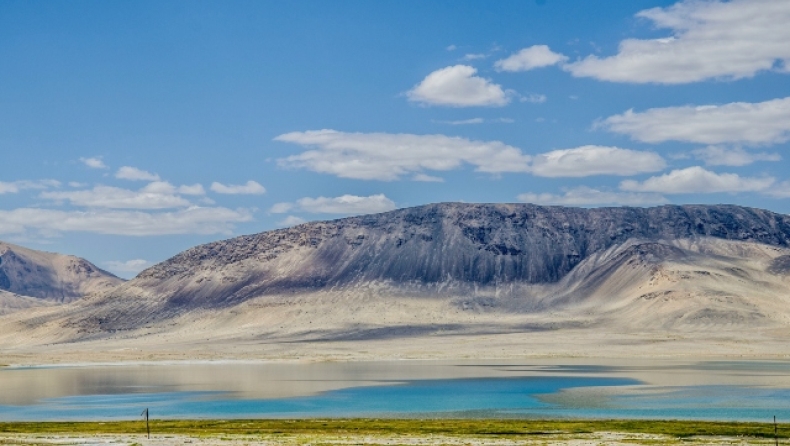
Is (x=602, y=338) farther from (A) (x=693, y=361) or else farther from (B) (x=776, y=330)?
(A) (x=693, y=361)

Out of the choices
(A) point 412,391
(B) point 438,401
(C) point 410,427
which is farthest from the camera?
(A) point 412,391

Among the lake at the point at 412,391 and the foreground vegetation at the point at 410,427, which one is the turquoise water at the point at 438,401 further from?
the foreground vegetation at the point at 410,427

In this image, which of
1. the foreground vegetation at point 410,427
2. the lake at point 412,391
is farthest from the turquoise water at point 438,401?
the foreground vegetation at point 410,427

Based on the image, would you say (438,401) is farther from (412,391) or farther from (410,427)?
(410,427)

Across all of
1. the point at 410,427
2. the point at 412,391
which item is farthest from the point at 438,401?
the point at 410,427

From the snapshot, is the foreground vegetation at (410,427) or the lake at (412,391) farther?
the lake at (412,391)

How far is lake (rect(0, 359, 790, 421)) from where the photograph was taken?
62.6 meters

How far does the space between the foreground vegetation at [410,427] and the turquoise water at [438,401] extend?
446 centimetres

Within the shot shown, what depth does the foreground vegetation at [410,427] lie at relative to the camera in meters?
49.5

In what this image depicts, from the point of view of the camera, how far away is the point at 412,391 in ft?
259

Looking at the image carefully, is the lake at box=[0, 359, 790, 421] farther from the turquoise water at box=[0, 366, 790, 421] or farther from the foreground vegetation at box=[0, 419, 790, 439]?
the foreground vegetation at box=[0, 419, 790, 439]

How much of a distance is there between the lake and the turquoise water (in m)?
0.07

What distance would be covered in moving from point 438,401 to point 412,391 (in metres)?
9.09

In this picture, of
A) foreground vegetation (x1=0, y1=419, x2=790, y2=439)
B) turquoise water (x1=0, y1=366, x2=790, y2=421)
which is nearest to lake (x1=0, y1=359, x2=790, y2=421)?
turquoise water (x1=0, y1=366, x2=790, y2=421)
